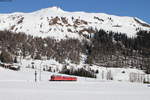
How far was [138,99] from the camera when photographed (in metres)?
29.0

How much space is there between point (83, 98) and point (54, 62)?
169017 millimetres

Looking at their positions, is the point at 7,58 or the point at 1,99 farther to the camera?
the point at 7,58

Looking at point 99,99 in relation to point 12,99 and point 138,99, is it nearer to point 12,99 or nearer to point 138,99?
point 138,99

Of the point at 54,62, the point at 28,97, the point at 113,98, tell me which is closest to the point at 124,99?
the point at 113,98

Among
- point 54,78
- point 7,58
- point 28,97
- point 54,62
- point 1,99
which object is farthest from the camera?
point 54,62

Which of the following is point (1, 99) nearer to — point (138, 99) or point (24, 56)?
point (138, 99)

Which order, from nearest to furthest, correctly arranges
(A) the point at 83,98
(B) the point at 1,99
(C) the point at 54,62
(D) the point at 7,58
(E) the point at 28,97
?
(B) the point at 1,99 → (E) the point at 28,97 → (A) the point at 83,98 → (D) the point at 7,58 → (C) the point at 54,62

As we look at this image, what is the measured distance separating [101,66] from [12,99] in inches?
6922

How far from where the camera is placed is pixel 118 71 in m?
180

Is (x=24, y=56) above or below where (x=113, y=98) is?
above

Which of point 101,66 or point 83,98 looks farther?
point 101,66

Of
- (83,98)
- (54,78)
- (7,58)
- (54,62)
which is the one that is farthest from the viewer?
(54,62)

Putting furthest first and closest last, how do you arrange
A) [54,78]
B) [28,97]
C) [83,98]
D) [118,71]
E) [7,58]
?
1. [118,71]
2. [7,58]
3. [54,78]
4. [83,98]
5. [28,97]

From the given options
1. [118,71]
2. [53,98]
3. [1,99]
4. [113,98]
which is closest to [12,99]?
[1,99]
